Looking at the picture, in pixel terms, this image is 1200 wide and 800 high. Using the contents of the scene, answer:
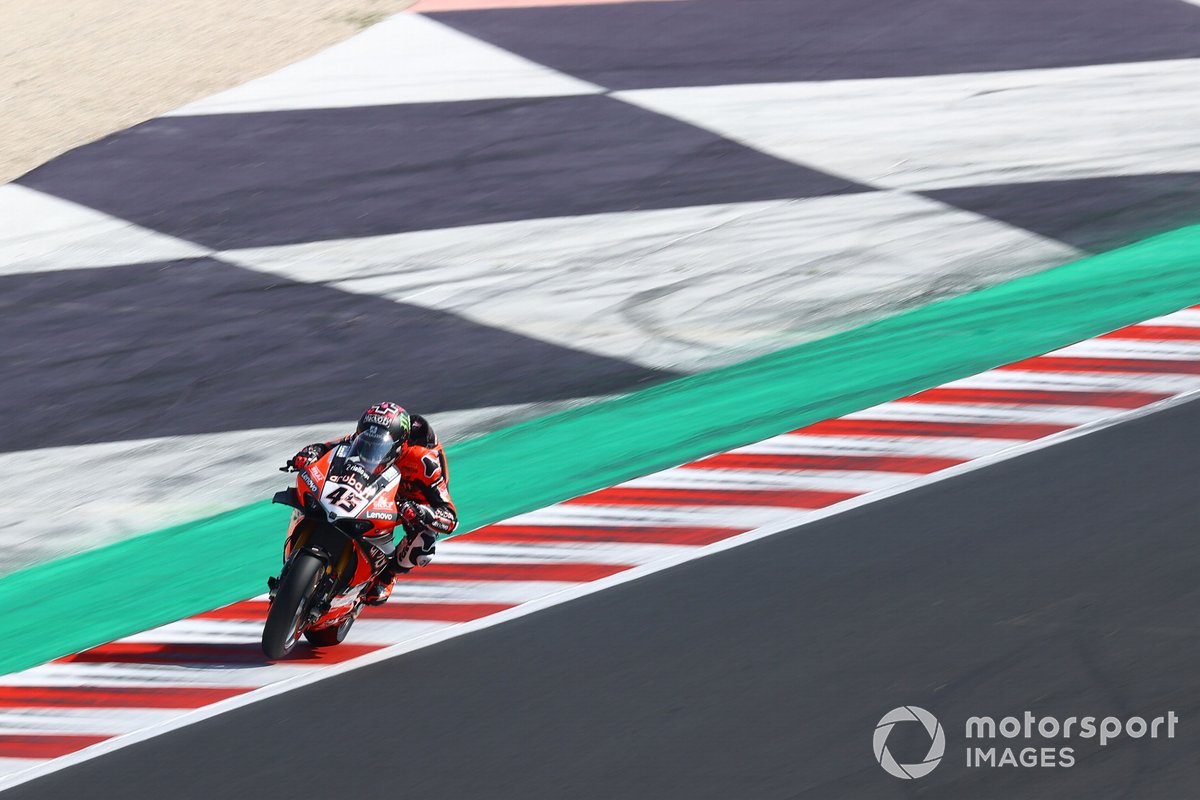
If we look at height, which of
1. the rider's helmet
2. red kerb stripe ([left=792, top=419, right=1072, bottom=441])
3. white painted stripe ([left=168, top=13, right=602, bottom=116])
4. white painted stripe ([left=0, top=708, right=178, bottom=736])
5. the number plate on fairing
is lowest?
white painted stripe ([left=0, top=708, right=178, bottom=736])

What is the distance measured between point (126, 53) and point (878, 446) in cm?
890

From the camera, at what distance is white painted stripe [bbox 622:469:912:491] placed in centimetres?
784

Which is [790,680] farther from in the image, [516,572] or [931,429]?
[931,429]

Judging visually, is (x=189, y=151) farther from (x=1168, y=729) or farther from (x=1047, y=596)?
(x=1168, y=729)

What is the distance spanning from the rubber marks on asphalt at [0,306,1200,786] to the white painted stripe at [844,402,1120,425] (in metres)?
0.01

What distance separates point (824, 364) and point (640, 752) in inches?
151

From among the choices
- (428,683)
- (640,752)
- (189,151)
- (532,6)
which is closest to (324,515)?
(428,683)

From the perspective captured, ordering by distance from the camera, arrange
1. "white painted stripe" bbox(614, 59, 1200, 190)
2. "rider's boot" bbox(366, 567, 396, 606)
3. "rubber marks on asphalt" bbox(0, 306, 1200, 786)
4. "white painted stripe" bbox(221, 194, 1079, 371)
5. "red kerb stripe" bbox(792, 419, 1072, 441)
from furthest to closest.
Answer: "white painted stripe" bbox(614, 59, 1200, 190)
"white painted stripe" bbox(221, 194, 1079, 371)
"red kerb stripe" bbox(792, 419, 1072, 441)
"rider's boot" bbox(366, 567, 396, 606)
"rubber marks on asphalt" bbox(0, 306, 1200, 786)

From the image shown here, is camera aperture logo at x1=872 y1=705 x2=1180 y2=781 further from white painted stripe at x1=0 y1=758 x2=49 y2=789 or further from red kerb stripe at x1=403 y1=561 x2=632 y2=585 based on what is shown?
white painted stripe at x1=0 y1=758 x2=49 y2=789

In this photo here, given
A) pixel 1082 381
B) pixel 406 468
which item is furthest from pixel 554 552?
pixel 1082 381

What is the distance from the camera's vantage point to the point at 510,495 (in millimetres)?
8242

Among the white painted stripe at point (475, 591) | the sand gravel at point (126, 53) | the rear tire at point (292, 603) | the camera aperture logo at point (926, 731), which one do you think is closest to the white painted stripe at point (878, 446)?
the white painted stripe at point (475, 591)

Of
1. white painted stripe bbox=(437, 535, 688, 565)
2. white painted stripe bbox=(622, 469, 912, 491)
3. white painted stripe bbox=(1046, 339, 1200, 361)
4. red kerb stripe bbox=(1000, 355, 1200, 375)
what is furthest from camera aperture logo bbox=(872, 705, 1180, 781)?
white painted stripe bbox=(1046, 339, 1200, 361)

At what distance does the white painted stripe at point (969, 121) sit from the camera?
11430 millimetres
